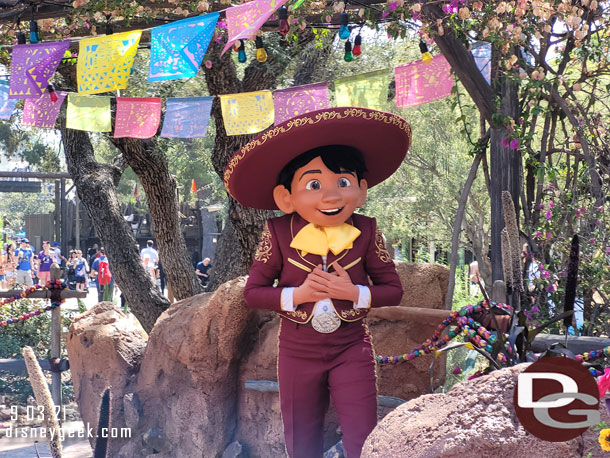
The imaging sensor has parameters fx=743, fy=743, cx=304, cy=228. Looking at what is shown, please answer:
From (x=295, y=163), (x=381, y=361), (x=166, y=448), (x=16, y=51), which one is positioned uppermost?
(x=16, y=51)

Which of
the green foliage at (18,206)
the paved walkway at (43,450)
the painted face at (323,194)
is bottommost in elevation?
the paved walkway at (43,450)

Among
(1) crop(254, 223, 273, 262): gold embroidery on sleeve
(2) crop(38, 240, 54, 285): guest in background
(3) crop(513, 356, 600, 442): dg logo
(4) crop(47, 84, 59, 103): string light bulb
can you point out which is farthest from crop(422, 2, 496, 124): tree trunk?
(2) crop(38, 240, 54, 285): guest in background

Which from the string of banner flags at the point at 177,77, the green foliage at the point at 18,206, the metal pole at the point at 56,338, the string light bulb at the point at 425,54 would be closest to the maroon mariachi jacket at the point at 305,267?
the string of banner flags at the point at 177,77

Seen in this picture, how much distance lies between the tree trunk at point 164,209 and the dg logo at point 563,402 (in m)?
5.82

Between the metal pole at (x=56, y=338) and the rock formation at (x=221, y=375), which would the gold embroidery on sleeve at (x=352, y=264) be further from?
the metal pole at (x=56, y=338)

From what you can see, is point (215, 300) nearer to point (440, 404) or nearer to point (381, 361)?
point (381, 361)

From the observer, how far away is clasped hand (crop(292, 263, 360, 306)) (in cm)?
313

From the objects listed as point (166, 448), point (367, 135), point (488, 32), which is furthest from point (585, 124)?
point (166, 448)

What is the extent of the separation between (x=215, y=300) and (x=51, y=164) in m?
18.6

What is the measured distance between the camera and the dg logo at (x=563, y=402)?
1502mm

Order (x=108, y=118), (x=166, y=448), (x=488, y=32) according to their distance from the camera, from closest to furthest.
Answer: (x=488, y=32), (x=166, y=448), (x=108, y=118)

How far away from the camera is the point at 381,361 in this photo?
3.64 metres

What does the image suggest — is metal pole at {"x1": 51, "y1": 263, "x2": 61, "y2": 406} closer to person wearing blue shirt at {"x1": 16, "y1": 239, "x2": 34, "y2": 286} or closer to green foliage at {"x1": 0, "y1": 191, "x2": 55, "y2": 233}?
person wearing blue shirt at {"x1": 16, "y1": 239, "x2": 34, "y2": 286}

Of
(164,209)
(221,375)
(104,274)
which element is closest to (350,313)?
→ (221,375)
